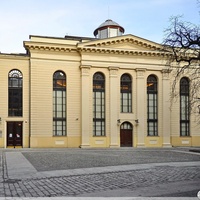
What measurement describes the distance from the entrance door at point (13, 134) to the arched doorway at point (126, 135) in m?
11.3

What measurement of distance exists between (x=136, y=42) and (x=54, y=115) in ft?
41.6

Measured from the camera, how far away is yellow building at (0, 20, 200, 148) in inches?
1369

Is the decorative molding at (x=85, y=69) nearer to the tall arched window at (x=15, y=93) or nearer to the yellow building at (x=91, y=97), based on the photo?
the yellow building at (x=91, y=97)

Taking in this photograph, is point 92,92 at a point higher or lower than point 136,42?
lower

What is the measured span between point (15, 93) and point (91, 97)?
825 cm

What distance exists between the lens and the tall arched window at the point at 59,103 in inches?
1412

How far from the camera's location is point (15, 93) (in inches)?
1375

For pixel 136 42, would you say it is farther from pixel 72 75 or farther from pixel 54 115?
pixel 54 115

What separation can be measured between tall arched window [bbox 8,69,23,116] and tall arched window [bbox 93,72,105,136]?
26.6ft

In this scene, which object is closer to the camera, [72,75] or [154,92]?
[72,75]

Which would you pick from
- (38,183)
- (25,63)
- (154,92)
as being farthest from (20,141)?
(38,183)

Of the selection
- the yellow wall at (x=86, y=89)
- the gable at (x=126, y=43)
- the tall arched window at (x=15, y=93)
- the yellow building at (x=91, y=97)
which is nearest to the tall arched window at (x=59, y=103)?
→ the yellow building at (x=91, y=97)

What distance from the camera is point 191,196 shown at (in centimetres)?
888

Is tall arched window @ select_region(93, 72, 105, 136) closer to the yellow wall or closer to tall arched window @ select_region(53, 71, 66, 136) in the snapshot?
the yellow wall
